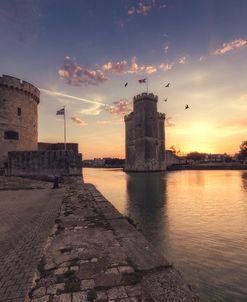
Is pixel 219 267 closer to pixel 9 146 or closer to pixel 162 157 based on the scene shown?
pixel 9 146

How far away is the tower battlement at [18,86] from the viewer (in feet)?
84.8

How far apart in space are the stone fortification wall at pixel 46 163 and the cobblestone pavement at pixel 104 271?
603 inches

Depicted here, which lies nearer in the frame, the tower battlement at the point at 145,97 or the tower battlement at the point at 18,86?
the tower battlement at the point at 18,86

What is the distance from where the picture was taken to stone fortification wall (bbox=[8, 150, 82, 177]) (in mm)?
21172

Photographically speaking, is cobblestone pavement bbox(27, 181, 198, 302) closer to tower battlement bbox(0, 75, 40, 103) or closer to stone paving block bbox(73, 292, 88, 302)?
stone paving block bbox(73, 292, 88, 302)

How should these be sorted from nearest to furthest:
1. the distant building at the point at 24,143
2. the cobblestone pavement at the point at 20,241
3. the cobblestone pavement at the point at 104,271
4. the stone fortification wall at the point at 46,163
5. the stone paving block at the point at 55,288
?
the cobblestone pavement at the point at 104,271 < the stone paving block at the point at 55,288 < the cobblestone pavement at the point at 20,241 < the stone fortification wall at the point at 46,163 < the distant building at the point at 24,143

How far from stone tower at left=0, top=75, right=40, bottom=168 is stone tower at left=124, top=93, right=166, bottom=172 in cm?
3356

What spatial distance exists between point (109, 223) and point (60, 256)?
8.78ft

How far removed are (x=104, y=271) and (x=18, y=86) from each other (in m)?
27.7

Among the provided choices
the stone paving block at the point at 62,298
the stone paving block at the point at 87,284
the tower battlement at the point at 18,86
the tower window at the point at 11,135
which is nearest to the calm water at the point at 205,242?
the stone paving block at the point at 87,284

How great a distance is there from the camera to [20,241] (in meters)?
5.56

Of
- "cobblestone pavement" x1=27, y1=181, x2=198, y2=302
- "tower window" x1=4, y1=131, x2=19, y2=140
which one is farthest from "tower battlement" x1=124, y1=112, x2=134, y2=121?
"cobblestone pavement" x1=27, y1=181, x2=198, y2=302

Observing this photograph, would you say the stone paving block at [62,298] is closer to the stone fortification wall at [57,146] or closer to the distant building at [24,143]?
the distant building at [24,143]

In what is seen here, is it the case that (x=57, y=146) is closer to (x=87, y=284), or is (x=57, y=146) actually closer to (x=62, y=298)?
(x=87, y=284)
